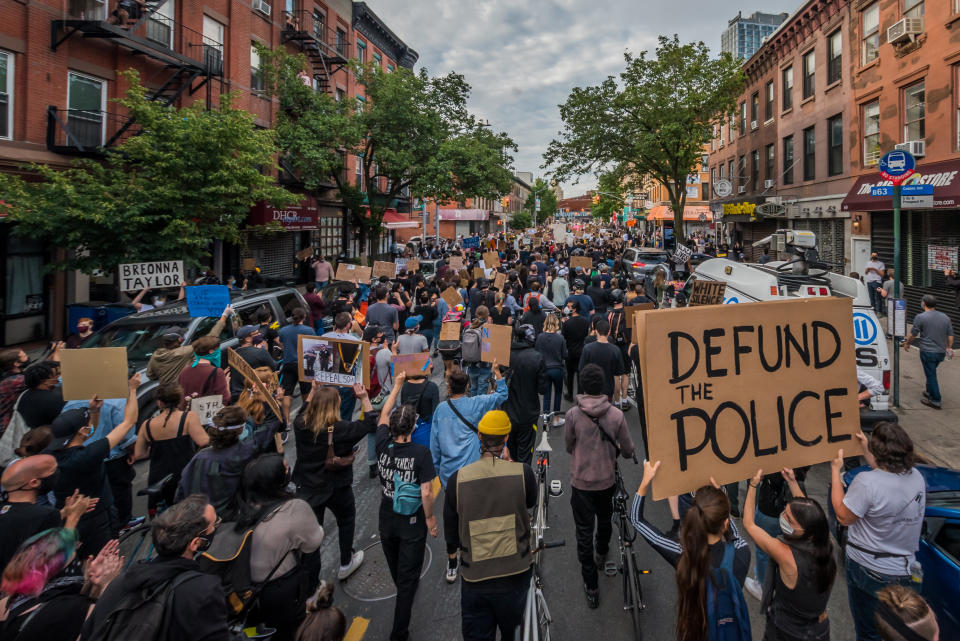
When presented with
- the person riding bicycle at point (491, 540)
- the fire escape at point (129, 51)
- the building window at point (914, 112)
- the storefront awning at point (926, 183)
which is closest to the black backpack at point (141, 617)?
the person riding bicycle at point (491, 540)

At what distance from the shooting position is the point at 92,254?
1169 cm

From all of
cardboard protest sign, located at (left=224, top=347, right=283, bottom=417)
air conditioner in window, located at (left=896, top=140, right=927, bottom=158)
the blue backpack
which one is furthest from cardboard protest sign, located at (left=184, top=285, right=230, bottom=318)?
air conditioner in window, located at (left=896, top=140, right=927, bottom=158)

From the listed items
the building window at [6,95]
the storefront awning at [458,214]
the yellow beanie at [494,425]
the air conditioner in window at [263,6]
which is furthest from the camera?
the storefront awning at [458,214]

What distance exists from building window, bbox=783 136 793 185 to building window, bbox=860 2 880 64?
6.31 m

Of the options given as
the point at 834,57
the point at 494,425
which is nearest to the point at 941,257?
the point at 834,57

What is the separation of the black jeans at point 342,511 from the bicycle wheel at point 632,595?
2.41 meters

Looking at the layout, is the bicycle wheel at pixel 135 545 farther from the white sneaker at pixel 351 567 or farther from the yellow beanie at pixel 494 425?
the yellow beanie at pixel 494 425

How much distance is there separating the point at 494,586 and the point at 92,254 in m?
12.4

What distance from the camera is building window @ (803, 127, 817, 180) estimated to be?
21.7m

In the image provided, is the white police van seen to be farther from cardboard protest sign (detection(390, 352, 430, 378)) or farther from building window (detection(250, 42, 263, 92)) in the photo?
building window (detection(250, 42, 263, 92))

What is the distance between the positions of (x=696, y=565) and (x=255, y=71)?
2448 cm

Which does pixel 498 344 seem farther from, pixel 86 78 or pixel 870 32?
pixel 870 32

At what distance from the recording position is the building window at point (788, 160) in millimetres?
23938

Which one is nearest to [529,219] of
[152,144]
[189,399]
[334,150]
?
[334,150]
